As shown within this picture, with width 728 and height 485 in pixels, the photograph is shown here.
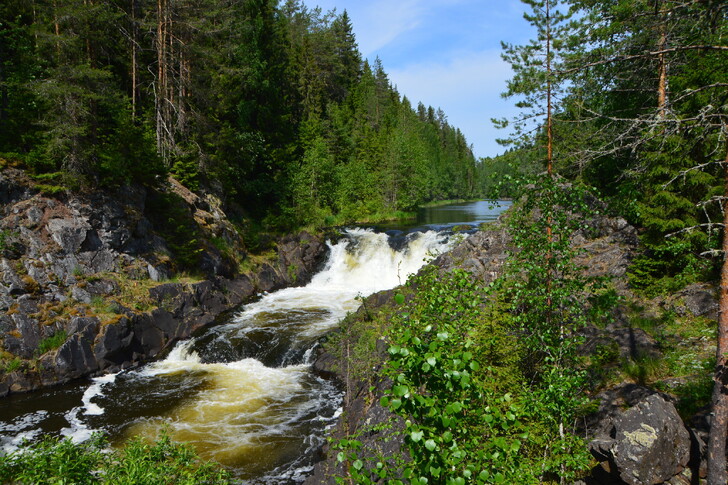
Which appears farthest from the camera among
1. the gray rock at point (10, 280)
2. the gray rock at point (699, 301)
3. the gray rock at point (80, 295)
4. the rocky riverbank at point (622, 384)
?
the gray rock at point (80, 295)

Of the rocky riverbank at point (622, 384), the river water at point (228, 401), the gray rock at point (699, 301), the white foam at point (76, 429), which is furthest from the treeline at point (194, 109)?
the gray rock at point (699, 301)

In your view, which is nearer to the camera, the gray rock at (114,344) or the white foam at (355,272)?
the gray rock at (114,344)

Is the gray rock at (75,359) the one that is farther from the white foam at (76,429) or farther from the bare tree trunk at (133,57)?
the bare tree trunk at (133,57)

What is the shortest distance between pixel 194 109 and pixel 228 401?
2081cm

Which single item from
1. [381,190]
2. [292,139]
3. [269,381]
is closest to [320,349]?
[269,381]

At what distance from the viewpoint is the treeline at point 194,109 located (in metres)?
15.9

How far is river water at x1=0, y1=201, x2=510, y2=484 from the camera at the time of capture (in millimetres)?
10141

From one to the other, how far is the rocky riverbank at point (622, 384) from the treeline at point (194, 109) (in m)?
13.4

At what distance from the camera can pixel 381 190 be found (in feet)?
150

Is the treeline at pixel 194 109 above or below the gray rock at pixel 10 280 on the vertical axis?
above

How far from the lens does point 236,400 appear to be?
40.7 ft

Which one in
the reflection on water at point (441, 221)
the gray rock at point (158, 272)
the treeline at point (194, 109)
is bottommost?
the gray rock at point (158, 272)

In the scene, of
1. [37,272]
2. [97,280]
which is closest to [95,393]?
[97,280]

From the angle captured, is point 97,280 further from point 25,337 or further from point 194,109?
point 194,109
